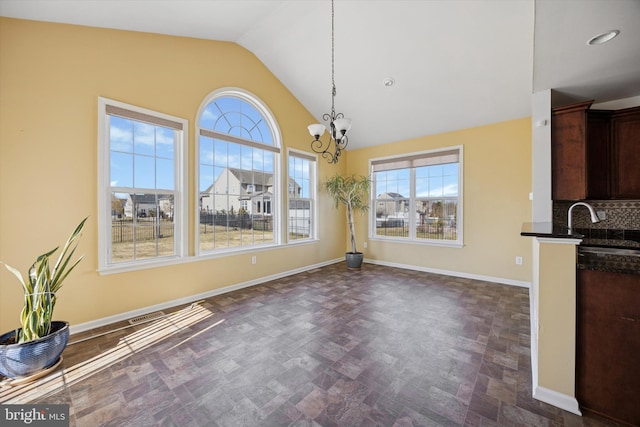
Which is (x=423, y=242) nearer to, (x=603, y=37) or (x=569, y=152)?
(x=569, y=152)

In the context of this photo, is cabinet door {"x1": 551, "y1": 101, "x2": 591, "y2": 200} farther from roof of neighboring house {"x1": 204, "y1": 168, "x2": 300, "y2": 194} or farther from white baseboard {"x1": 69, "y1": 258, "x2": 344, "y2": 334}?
white baseboard {"x1": 69, "y1": 258, "x2": 344, "y2": 334}

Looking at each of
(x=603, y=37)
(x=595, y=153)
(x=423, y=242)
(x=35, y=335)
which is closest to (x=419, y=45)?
(x=603, y=37)

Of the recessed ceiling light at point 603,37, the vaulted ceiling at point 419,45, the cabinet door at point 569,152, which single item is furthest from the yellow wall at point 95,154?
the recessed ceiling light at point 603,37

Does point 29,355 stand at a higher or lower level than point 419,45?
lower

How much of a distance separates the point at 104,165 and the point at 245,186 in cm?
183

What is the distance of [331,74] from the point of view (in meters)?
4.26

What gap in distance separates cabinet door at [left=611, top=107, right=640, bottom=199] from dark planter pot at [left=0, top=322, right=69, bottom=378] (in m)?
5.85

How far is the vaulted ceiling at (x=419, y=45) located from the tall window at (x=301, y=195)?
1.18 m

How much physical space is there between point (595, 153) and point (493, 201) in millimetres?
1408

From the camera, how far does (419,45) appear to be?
3.42 m

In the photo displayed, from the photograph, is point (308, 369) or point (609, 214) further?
point (609, 214)

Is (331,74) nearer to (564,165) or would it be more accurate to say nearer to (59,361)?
(564,165)

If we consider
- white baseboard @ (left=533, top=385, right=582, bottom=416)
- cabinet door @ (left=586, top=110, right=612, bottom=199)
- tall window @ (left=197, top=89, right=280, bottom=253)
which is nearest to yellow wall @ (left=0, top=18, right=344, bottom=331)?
tall window @ (left=197, top=89, right=280, bottom=253)

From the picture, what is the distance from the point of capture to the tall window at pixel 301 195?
5004mm
